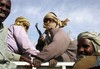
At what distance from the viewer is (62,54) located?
5430 millimetres

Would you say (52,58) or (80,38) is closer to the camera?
(80,38)

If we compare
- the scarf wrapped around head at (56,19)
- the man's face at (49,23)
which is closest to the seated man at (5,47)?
the man's face at (49,23)

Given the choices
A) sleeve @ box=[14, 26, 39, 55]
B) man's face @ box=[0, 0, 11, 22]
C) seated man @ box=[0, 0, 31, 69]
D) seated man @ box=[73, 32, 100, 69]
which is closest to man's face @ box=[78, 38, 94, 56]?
seated man @ box=[73, 32, 100, 69]

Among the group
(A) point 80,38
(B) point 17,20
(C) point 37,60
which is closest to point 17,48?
(C) point 37,60

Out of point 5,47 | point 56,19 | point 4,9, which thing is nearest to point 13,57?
point 5,47

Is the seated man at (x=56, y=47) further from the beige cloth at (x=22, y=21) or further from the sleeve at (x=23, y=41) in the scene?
the beige cloth at (x=22, y=21)

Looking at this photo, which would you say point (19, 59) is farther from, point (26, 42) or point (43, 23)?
point (43, 23)

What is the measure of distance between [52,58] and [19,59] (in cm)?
48

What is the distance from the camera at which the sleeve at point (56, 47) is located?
515cm

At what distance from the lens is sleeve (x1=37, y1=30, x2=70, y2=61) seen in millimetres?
5148

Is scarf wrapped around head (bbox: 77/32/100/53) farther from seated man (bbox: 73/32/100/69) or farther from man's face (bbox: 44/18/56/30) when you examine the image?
man's face (bbox: 44/18/56/30)

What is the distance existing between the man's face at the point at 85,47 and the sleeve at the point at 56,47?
1.80ft

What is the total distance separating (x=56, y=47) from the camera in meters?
5.25

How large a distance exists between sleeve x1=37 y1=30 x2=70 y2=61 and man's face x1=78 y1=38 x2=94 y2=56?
0.55 metres
